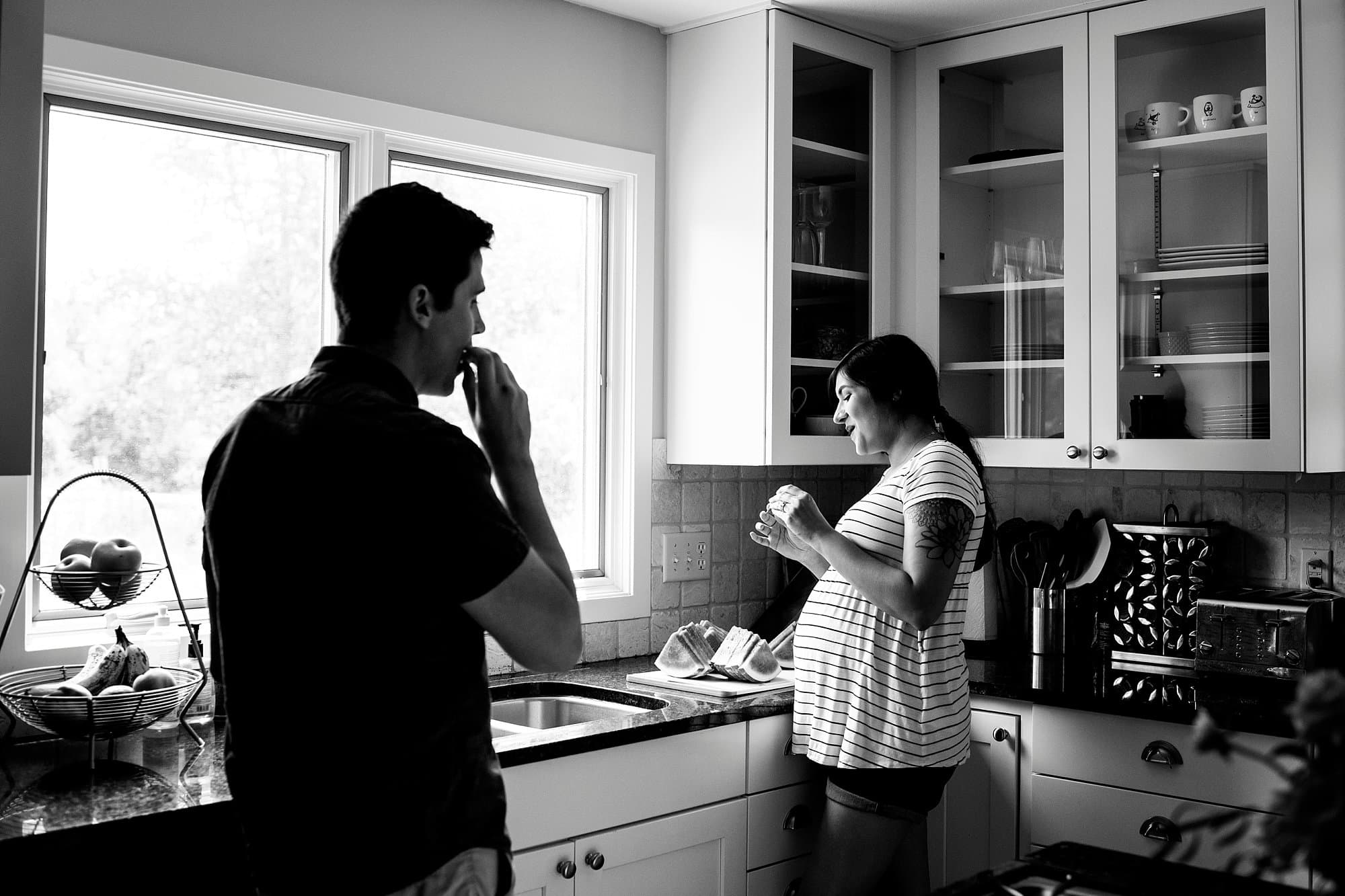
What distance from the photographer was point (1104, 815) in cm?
255

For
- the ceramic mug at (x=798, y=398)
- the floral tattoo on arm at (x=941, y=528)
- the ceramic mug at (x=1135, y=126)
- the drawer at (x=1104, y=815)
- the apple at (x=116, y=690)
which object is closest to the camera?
the apple at (x=116, y=690)

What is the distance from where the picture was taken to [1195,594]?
9.71 feet

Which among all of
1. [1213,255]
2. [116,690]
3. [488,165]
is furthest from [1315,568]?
[116,690]

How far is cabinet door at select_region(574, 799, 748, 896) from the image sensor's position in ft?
7.43

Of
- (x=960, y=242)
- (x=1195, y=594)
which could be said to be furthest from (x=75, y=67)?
(x=1195, y=594)

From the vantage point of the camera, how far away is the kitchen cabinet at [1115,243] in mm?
2760

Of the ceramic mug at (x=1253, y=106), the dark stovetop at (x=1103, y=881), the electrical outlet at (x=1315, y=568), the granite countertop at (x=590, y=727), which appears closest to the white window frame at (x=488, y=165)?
the granite countertop at (x=590, y=727)

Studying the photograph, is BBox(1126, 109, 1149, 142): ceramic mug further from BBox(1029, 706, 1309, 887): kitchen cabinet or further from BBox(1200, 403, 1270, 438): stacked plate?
BBox(1029, 706, 1309, 887): kitchen cabinet

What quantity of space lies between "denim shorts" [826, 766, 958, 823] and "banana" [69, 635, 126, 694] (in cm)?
128

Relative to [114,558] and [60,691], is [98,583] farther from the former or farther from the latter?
[60,691]

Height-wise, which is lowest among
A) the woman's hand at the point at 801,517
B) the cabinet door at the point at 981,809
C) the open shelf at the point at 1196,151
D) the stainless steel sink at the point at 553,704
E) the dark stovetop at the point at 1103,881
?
the cabinet door at the point at 981,809

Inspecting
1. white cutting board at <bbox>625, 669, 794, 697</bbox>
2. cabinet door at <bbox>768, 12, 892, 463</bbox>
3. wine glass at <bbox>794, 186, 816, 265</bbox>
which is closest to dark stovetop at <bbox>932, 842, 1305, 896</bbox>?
white cutting board at <bbox>625, 669, 794, 697</bbox>

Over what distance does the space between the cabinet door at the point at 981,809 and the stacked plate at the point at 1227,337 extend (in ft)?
3.12

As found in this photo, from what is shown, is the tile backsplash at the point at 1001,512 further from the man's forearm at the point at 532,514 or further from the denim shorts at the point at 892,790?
the man's forearm at the point at 532,514
